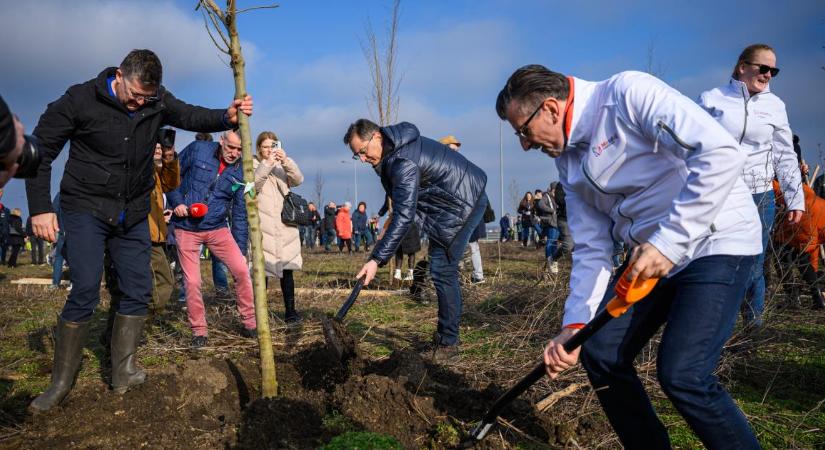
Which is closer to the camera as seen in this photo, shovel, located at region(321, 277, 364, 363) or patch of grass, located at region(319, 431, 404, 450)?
patch of grass, located at region(319, 431, 404, 450)

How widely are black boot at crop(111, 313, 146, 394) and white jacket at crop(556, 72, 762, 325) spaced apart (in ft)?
9.54

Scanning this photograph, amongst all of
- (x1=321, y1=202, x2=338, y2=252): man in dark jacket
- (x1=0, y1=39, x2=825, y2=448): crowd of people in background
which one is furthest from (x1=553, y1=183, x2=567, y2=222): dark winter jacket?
(x1=321, y1=202, x2=338, y2=252): man in dark jacket

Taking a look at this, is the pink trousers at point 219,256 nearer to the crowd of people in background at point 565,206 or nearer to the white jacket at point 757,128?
the crowd of people in background at point 565,206

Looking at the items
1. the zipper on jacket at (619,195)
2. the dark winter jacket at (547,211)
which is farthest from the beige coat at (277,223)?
the dark winter jacket at (547,211)

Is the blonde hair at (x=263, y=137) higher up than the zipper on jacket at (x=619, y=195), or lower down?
higher up

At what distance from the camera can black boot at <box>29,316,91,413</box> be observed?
12.0 ft

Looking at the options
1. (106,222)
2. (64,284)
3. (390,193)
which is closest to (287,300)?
(390,193)

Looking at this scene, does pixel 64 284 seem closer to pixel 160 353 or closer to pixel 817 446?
pixel 160 353

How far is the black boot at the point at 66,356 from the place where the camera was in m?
3.65

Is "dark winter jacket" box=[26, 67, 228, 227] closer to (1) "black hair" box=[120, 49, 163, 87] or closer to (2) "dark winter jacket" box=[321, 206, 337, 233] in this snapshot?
(1) "black hair" box=[120, 49, 163, 87]

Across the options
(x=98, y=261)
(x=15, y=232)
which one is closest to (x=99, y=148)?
(x=98, y=261)

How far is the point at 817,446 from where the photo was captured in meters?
2.99

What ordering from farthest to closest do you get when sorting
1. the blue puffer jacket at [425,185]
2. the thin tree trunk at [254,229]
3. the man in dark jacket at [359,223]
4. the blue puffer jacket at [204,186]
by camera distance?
the man in dark jacket at [359,223] < the blue puffer jacket at [204,186] < the blue puffer jacket at [425,185] < the thin tree trunk at [254,229]

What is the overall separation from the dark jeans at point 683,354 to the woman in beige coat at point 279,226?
14.2ft
